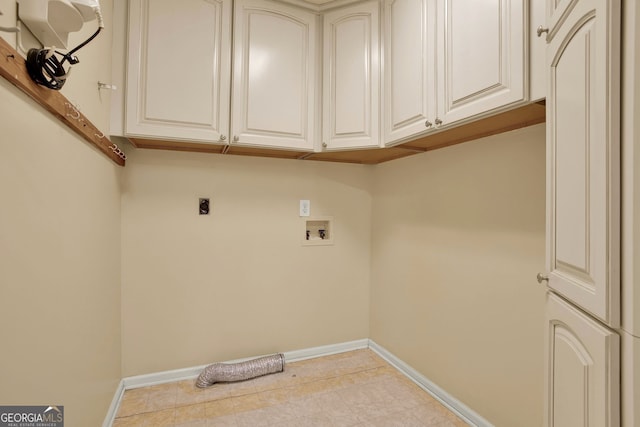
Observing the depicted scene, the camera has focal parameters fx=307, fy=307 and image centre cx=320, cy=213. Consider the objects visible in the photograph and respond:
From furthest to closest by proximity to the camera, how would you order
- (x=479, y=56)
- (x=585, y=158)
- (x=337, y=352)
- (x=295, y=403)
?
(x=337, y=352), (x=295, y=403), (x=479, y=56), (x=585, y=158)

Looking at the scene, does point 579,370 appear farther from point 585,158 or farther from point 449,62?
point 449,62

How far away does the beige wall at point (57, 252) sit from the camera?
728 millimetres

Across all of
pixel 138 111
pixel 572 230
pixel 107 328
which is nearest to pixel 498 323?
pixel 572 230

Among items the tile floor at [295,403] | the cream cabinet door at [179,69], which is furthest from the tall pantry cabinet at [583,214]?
the cream cabinet door at [179,69]

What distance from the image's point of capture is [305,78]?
204cm

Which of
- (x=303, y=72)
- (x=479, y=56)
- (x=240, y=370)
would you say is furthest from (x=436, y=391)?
(x=303, y=72)

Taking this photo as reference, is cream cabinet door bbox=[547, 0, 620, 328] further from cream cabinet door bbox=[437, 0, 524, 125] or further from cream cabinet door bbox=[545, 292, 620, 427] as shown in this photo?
cream cabinet door bbox=[437, 0, 524, 125]

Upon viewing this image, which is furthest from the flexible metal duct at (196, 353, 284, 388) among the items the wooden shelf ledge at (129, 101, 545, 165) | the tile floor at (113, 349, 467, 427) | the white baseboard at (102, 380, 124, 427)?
the wooden shelf ledge at (129, 101, 545, 165)

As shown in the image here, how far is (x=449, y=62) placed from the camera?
1.46m

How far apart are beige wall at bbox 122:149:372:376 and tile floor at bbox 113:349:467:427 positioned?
0.78 ft

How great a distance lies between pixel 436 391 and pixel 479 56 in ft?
6.29

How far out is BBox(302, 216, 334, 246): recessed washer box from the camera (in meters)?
2.49
